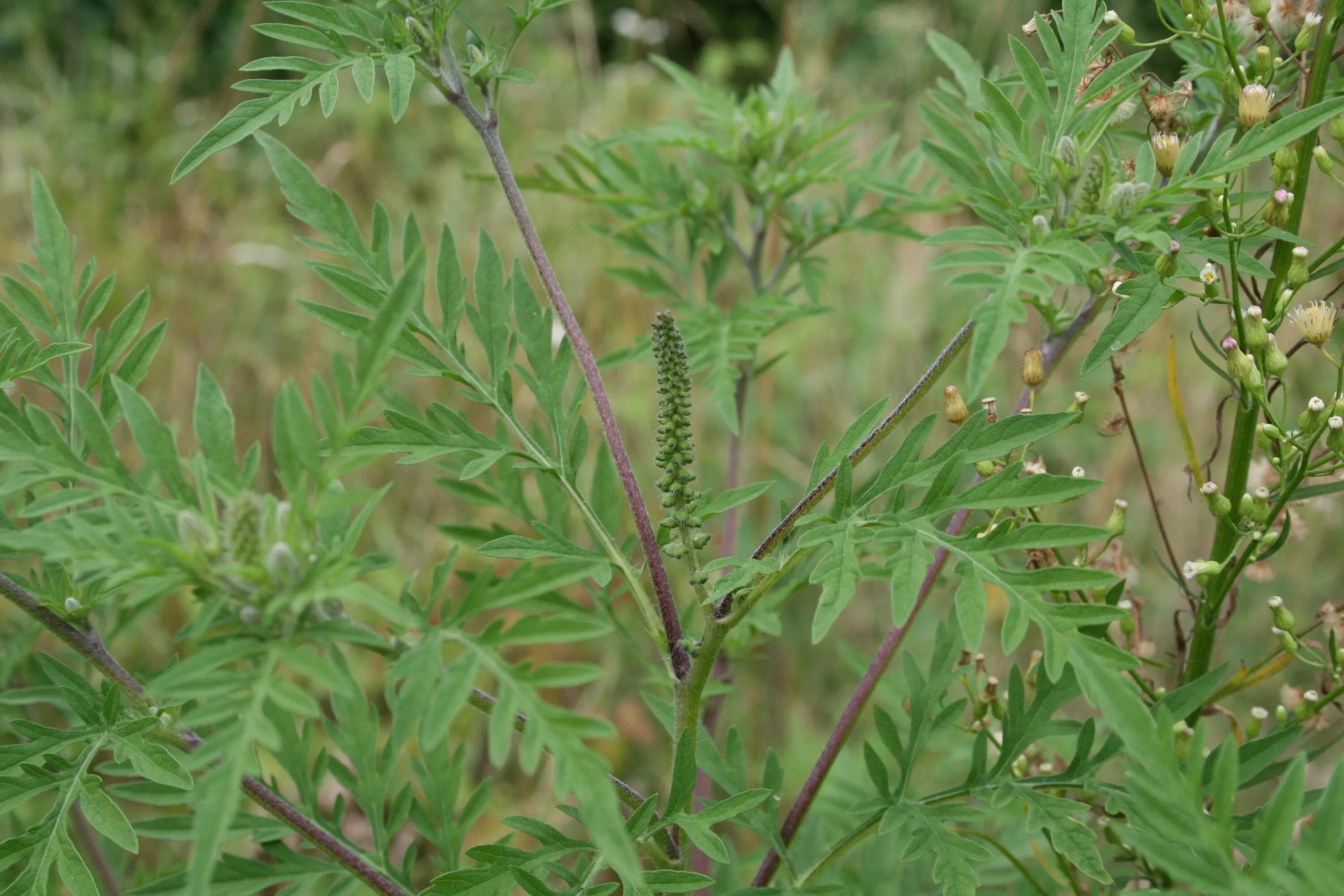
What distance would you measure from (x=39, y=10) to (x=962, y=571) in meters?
8.24

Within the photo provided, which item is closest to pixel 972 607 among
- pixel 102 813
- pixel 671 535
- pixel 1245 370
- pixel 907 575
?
pixel 907 575

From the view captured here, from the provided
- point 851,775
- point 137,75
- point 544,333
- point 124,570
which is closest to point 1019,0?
point 137,75

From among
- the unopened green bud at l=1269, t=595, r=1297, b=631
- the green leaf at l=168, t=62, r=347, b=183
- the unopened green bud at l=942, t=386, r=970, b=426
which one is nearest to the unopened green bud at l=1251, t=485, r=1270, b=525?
the unopened green bud at l=1269, t=595, r=1297, b=631

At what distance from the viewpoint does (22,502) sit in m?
1.32

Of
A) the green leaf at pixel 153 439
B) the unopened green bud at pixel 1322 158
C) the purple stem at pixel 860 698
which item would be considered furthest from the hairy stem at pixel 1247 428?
the green leaf at pixel 153 439

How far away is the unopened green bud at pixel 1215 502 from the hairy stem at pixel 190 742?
1.11m

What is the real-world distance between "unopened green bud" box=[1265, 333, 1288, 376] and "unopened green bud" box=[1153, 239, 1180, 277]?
229 millimetres

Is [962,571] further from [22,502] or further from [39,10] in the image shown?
[39,10]

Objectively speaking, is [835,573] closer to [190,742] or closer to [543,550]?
[543,550]

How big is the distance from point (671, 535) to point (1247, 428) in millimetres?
753

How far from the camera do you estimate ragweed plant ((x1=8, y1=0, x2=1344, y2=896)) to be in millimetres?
868

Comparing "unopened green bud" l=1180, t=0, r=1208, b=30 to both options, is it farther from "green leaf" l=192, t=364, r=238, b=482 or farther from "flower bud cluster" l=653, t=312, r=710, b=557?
"green leaf" l=192, t=364, r=238, b=482

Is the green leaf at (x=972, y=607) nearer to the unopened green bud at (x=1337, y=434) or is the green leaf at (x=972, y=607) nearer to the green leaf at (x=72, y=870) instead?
the unopened green bud at (x=1337, y=434)

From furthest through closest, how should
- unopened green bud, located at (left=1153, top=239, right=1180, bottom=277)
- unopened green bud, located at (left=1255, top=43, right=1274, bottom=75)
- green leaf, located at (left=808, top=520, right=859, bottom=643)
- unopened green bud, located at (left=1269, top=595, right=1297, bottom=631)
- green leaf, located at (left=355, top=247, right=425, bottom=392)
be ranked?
1. unopened green bud, located at (left=1269, top=595, right=1297, bottom=631)
2. unopened green bud, located at (left=1255, top=43, right=1274, bottom=75)
3. unopened green bud, located at (left=1153, top=239, right=1180, bottom=277)
4. green leaf, located at (left=808, top=520, right=859, bottom=643)
5. green leaf, located at (left=355, top=247, right=425, bottom=392)
